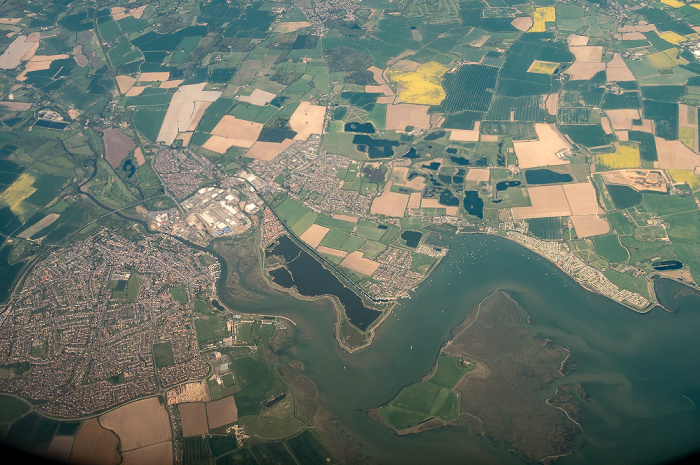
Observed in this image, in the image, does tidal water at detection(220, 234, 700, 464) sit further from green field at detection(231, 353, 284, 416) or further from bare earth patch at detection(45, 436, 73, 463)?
bare earth patch at detection(45, 436, 73, 463)

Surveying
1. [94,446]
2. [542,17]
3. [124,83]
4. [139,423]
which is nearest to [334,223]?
[139,423]

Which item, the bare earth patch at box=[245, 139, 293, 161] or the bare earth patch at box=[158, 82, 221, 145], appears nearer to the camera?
the bare earth patch at box=[245, 139, 293, 161]

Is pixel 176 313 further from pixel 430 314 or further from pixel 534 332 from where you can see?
pixel 534 332

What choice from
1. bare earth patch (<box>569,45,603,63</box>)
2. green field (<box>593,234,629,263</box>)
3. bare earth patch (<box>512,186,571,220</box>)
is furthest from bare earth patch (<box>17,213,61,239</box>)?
bare earth patch (<box>569,45,603,63</box>)

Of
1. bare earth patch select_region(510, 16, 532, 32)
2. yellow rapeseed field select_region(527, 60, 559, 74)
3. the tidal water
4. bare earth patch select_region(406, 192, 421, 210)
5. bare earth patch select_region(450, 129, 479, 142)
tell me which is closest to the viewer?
the tidal water

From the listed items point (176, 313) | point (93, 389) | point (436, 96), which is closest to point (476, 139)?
point (436, 96)

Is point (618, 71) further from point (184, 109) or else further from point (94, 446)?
point (94, 446)
